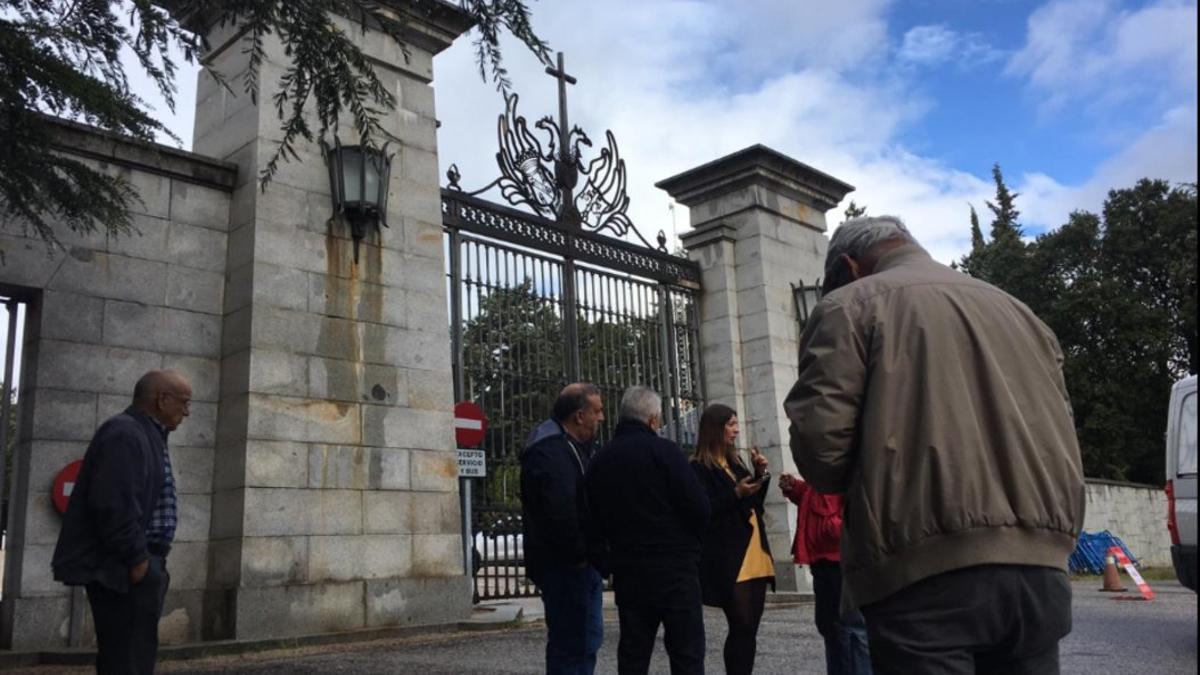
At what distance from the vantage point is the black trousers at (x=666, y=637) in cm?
419

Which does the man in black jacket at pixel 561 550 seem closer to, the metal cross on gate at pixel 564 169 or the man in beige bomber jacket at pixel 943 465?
the man in beige bomber jacket at pixel 943 465

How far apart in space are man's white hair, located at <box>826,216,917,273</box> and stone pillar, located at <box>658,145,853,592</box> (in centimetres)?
949

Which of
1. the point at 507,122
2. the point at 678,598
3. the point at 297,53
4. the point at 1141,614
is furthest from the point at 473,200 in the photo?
the point at 1141,614

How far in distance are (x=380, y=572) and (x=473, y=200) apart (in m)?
3.89

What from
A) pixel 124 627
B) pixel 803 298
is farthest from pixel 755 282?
pixel 124 627

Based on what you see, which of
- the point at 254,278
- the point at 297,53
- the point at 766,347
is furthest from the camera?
the point at 766,347

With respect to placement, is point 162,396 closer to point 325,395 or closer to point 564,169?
point 325,395

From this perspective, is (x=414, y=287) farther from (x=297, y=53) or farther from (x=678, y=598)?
(x=678, y=598)

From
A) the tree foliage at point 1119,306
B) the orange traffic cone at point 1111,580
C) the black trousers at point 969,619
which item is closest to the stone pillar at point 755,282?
the orange traffic cone at point 1111,580

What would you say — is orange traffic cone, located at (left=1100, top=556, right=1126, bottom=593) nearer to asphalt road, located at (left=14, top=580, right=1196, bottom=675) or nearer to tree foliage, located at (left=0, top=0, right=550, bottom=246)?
asphalt road, located at (left=14, top=580, right=1196, bottom=675)

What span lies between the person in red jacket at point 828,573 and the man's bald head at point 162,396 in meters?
2.85

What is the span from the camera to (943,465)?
2.23m

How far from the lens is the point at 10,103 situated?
485 cm

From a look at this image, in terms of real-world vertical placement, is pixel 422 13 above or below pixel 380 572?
above
